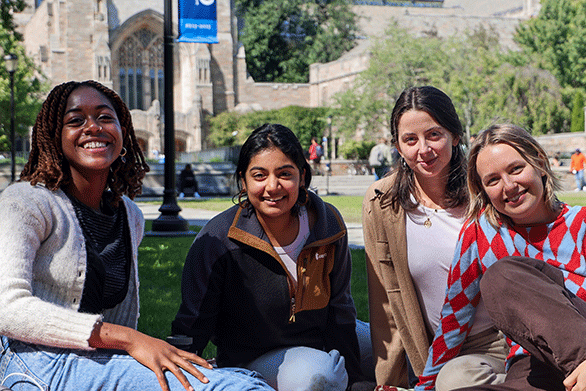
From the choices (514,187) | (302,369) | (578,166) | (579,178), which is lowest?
(579,178)

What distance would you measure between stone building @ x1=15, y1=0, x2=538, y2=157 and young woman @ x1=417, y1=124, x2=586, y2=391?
3943cm

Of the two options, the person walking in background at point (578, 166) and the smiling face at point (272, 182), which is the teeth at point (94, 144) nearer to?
the smiling face at point (272, 182)

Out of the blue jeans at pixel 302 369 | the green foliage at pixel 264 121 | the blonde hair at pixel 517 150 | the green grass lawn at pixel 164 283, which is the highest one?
the green foliage at pixel 264 121

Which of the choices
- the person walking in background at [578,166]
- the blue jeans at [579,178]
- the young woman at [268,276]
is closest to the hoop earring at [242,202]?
the young woman at [268,276]

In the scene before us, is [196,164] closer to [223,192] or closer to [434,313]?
[223,192]

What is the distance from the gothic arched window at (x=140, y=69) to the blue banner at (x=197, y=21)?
36780mm

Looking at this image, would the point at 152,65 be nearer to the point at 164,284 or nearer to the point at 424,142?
the point at 164,284

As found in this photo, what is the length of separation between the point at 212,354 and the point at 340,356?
4.79 ft

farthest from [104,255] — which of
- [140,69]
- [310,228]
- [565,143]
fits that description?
[140,69]

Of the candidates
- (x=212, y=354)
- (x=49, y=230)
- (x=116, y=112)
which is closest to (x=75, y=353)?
(x=49, y=230)

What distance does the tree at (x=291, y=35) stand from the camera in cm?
5469

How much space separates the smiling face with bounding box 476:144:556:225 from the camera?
8.20 ft

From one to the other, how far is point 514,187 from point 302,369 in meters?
1.07

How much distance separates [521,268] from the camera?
2.12 m
